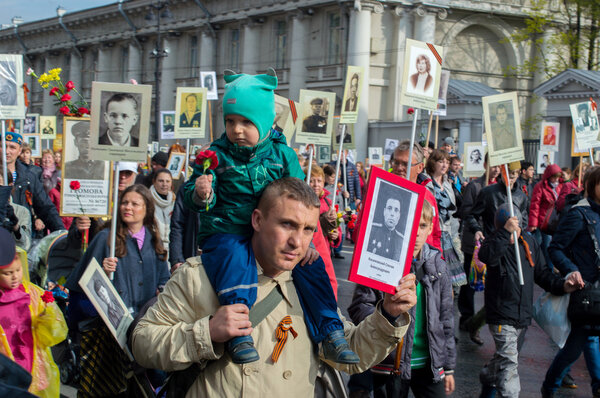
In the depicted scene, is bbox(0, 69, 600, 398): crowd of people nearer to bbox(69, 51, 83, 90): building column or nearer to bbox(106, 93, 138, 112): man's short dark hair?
bbox(106, 93, 138, 112): man's short dark hair

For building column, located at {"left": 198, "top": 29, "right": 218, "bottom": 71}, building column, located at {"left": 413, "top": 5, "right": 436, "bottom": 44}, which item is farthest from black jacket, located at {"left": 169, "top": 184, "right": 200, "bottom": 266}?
building column, located at {"left": 198, "top": 29, "right": 218, "bottom": 71}

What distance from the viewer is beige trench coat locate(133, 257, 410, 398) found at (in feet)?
9.30

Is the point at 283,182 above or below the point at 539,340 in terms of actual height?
above

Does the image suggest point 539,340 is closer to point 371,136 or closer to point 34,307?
point 34,307

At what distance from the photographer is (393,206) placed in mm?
3186

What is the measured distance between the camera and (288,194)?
3.02m

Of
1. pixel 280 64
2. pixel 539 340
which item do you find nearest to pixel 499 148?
pixel 539 340

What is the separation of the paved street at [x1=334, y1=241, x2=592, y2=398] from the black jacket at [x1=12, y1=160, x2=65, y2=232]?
3.84 meters

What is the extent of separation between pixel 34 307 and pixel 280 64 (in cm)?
3534

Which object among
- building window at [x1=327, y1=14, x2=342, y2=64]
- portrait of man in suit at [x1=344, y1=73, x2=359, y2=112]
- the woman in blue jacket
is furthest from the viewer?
building window at [x1=327, y1=14, x2=342, y2=64]

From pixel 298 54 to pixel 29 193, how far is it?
30.2 meters

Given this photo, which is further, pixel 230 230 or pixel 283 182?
pixel 230 230

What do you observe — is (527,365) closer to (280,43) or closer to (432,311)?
(432,311)

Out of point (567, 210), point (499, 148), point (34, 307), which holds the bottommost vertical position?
point (34, 307)
